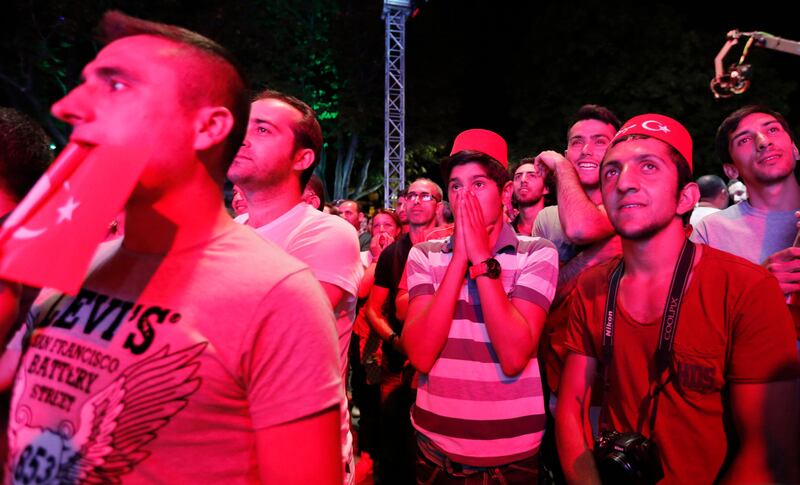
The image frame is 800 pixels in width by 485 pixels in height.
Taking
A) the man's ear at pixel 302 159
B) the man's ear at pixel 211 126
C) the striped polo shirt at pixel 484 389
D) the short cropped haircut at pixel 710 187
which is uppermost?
the short cropped haircut at pixel 710 187

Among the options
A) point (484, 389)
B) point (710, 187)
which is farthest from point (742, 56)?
point (484, 389)

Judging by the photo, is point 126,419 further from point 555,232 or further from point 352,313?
point 555,232

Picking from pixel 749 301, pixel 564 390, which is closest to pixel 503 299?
pixel 564 390

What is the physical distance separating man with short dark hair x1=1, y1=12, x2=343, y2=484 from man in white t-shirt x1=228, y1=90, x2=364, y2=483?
104 centimetres

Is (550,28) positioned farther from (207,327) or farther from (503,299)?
(207,327)

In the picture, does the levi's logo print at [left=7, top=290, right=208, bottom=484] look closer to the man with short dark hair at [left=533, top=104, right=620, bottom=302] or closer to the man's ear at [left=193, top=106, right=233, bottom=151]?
the man's ear at [left=193, top=106, right=233, bottom=151]

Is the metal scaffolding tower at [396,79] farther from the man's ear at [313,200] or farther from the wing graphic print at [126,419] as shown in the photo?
the wing graphic print at [126,419]

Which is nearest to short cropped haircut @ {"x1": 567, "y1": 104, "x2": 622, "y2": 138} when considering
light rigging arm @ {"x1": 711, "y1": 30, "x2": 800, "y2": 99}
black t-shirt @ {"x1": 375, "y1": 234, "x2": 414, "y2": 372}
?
black t-shirt @ {"x1": 375, "y1": 234, "x2": 414, "y2": 372}

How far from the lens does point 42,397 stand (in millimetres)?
1229

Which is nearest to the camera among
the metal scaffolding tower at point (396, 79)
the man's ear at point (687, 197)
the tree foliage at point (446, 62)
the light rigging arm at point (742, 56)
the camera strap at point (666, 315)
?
the camera strap at point (666, 315)

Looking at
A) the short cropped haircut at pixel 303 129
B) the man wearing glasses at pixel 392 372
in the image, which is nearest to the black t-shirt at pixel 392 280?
the man wearing glasses at pixel 392 372

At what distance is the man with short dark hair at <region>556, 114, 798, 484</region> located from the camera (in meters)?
1.88

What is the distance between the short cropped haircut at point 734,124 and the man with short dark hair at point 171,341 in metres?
3.01

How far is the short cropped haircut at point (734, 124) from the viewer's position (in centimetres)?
321
